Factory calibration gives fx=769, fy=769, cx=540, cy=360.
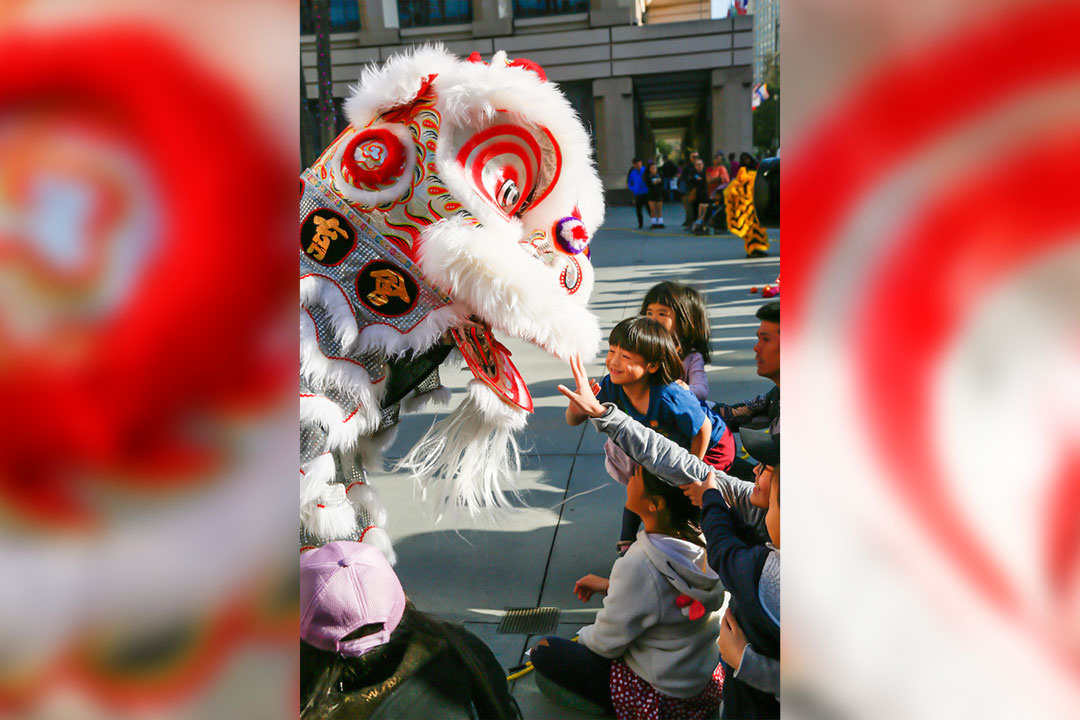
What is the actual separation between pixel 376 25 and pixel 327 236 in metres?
14.0

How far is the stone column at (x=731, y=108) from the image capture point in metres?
17.9

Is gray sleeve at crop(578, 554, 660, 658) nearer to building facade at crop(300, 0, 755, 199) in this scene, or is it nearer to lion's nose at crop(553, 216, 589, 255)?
lion's nose at crop(553, 216, 589, 255)

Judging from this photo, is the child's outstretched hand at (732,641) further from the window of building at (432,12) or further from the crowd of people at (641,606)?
the window of building at (432,12)

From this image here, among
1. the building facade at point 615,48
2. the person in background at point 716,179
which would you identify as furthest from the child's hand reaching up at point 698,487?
the building facade at point 615,48

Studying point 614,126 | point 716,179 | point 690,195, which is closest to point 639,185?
point 690,195

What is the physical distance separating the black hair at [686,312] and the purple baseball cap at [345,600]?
1.67 m

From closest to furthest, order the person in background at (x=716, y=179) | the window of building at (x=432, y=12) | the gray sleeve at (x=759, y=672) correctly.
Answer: the gray sleeve at (x=759, y=672)
the person in background at (x=716, y=179)
the window of building at (x=432, y=12)

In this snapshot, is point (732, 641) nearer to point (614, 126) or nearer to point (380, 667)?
point (380, 667)

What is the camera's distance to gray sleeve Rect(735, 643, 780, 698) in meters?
1.29

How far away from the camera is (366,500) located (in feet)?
6.39
